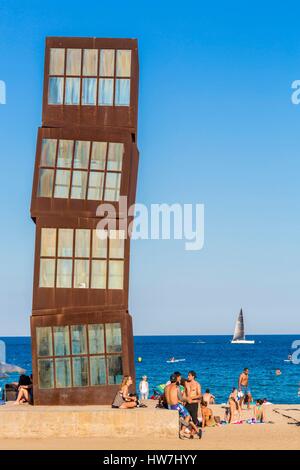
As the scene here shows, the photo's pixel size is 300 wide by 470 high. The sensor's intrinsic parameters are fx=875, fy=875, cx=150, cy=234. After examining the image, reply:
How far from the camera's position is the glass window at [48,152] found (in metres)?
27.3

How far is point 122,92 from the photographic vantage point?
2772 centimetres

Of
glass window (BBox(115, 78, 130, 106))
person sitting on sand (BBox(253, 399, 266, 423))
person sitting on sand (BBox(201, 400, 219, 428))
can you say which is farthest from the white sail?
glass window (BBox(115, 78, 130, 106))

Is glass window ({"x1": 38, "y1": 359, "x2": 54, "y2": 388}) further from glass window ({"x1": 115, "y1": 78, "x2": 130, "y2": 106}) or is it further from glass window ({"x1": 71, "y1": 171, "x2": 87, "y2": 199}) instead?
glass window ({"x1": 115, "y1": 78, "x2": 130, "y2": 106})

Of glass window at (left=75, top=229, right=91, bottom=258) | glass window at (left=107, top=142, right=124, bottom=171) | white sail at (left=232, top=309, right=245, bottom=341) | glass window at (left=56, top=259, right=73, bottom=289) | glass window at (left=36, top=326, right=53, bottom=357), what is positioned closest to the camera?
glass window at (left=36, top=326, right=53, bottom=357)

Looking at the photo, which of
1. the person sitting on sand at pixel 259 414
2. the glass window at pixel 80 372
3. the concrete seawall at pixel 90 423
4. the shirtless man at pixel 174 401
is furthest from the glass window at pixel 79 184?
the person sitting on sand at pixel 259 414

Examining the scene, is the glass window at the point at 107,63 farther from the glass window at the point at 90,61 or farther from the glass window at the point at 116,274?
the glass window at the point at 116,274

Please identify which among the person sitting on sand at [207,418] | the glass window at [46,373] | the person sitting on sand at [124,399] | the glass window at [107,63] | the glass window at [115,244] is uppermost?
the glass window at [107,63]

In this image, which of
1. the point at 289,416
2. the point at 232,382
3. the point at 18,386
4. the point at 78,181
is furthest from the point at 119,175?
the point at 232,382

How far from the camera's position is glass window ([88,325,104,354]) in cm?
2662

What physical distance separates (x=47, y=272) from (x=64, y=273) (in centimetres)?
→ 53

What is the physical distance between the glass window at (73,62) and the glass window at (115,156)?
2.63 metres

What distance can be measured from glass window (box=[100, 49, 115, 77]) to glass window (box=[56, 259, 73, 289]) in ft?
19.8

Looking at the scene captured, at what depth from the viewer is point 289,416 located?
33125 millimetres

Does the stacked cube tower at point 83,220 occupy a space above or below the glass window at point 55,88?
below
